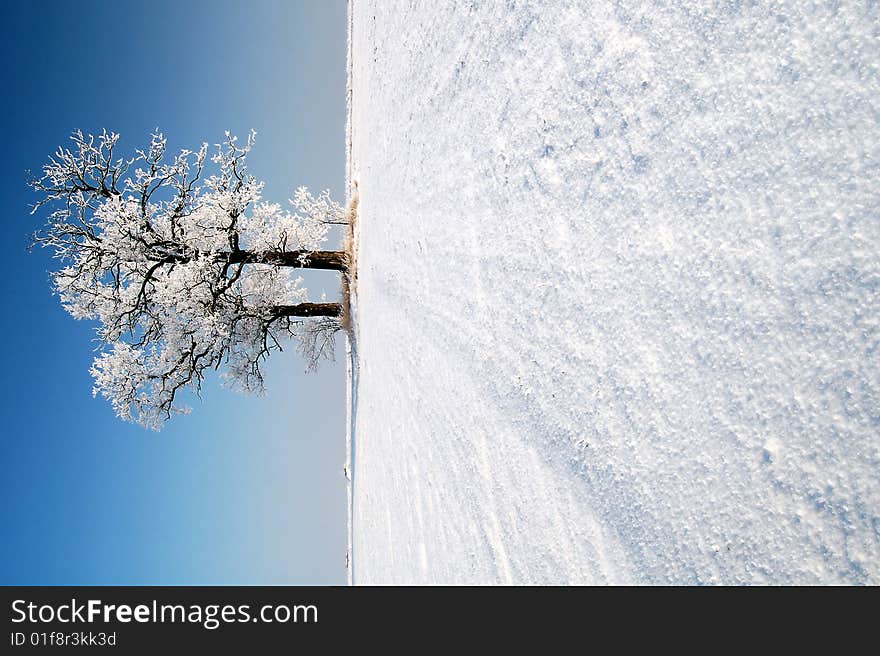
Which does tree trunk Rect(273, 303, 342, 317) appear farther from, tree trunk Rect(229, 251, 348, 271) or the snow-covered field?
the snow-covered field

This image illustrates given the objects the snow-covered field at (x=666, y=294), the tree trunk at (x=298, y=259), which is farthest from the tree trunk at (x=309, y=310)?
the snow-covered field at (x=666, y=294)

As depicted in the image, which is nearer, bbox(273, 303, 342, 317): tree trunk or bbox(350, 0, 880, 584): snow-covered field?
bbox(350, 0, 880, 584): snow-covered field

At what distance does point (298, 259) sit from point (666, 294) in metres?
7.73

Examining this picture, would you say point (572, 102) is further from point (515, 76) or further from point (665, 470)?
point (665, 470)

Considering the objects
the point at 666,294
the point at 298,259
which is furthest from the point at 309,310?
the point at 666,294

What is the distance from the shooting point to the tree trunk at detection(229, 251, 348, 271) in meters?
8.20

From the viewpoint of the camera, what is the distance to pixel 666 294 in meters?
1.46

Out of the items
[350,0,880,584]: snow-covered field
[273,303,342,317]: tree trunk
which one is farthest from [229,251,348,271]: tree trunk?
[350,0,880,584]: snow-covered field

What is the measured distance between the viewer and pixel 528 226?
7.09ft

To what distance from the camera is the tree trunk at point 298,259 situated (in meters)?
8.20

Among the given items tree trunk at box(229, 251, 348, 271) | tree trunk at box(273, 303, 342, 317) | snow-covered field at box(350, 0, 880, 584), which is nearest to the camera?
snow-covered field at box(350, 0, 880, 584)

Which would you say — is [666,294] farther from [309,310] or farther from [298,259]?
[309,310]

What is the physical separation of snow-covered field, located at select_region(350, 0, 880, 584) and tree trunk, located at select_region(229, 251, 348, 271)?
19.5 ft

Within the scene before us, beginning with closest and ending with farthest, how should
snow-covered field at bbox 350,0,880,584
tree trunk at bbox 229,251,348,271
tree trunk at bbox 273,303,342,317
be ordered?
snow-covered field at bbox 350,0,880,584
tree trunk at bbox 229,251,348,271
tree trunk at bbox 273,303,342,317
